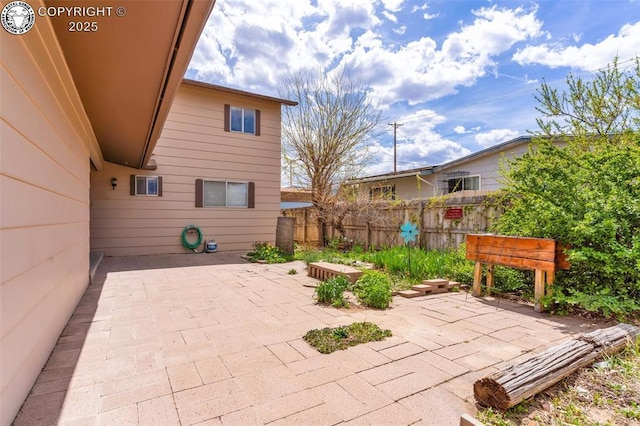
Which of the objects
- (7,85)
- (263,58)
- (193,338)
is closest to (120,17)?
(7,85)

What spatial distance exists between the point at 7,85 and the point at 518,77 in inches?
460

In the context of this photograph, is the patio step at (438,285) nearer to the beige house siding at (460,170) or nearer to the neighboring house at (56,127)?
the neighboring house at (56,127)

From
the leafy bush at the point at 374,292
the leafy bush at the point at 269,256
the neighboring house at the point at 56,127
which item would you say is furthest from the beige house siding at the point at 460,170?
the neighboring house at the point at 56,127

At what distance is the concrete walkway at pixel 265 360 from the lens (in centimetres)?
178

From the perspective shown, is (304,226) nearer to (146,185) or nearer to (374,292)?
(146,185)

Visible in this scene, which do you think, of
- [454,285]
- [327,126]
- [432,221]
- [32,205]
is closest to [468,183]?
[432,221]

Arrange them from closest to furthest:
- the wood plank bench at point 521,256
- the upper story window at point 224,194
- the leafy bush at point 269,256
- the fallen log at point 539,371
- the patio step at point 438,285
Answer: the fallen log at point 539,371 < the wood plank bench at point 521,256 < the patio step at point 438,285 < the leafy bush at point 269,256 < the upper story window at point 224,194

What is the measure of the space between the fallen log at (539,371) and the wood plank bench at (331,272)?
2871mm

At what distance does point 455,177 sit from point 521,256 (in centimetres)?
887

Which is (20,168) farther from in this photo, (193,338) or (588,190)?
(588,190)

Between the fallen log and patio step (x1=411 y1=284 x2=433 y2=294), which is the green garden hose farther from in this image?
the fallen log

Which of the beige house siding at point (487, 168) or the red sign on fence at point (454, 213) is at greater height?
the beige house siding at point (487, 168)

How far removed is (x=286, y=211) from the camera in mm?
12812

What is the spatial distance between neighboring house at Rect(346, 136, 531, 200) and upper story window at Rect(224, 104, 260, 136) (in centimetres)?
345
